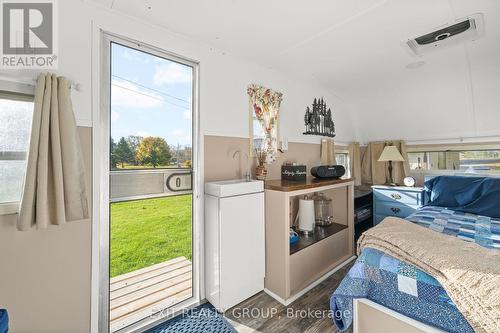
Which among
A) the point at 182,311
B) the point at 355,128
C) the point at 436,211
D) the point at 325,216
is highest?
the point at 355,128

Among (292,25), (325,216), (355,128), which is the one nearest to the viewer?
(292,25)

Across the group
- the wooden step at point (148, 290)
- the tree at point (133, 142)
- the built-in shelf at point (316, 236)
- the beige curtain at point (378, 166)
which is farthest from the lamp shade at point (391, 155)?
the tree at point (133, 142)

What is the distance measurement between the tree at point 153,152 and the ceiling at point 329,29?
2.96 feet

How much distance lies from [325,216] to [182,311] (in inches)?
75.5

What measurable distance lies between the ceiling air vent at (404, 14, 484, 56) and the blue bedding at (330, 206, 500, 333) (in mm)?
1582

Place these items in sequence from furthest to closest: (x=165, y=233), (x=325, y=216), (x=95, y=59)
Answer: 1. (x=325, y=216)
2. (x=165, y=233)
3. (x=95, y=59)

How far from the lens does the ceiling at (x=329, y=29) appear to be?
1.47 metres

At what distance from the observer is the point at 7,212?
118cm

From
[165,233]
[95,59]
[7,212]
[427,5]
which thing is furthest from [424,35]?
[7,212]

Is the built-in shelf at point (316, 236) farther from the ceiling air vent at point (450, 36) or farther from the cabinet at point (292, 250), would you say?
the ceiling air vent at point (450, 36)

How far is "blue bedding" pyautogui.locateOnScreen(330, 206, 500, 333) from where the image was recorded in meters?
0.98

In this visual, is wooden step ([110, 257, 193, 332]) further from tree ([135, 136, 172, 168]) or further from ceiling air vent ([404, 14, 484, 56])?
ceiling air vent ([404, 14, 484, 56])

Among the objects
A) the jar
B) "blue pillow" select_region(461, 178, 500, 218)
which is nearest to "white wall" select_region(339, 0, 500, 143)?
"blue pillow" select_region(461, 178, 500, 218)

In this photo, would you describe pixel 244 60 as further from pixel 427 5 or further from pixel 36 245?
pixel 36 245
